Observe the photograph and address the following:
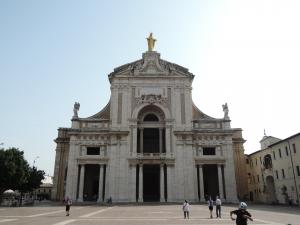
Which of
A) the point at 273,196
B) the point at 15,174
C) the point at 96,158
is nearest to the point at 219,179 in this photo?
the point at 273,196

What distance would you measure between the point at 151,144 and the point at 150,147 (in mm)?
564

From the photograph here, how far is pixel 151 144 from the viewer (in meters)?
53.9

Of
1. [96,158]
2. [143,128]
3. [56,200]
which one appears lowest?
[56,200]

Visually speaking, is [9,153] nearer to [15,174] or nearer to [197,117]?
Answer: [15,174]

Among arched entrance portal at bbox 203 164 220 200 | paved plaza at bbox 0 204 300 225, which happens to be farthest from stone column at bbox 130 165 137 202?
paved plaza at bbox 0 204 300 225

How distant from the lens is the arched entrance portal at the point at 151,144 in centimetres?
5019

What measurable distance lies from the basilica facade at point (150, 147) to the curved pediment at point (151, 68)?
18 cm

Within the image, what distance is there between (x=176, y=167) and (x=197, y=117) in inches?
411

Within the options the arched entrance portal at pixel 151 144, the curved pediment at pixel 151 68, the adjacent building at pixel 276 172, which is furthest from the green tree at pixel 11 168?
the adjacent building at pixel 276 172

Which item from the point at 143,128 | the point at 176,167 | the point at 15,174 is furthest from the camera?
the point at 143,128

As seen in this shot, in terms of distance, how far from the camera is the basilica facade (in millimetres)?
48406

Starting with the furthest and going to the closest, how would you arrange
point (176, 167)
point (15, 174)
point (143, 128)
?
point (143, 128), point (176, 167), point (15, 174)

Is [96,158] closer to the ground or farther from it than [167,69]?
closer to the ground

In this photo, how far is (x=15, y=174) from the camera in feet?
149
